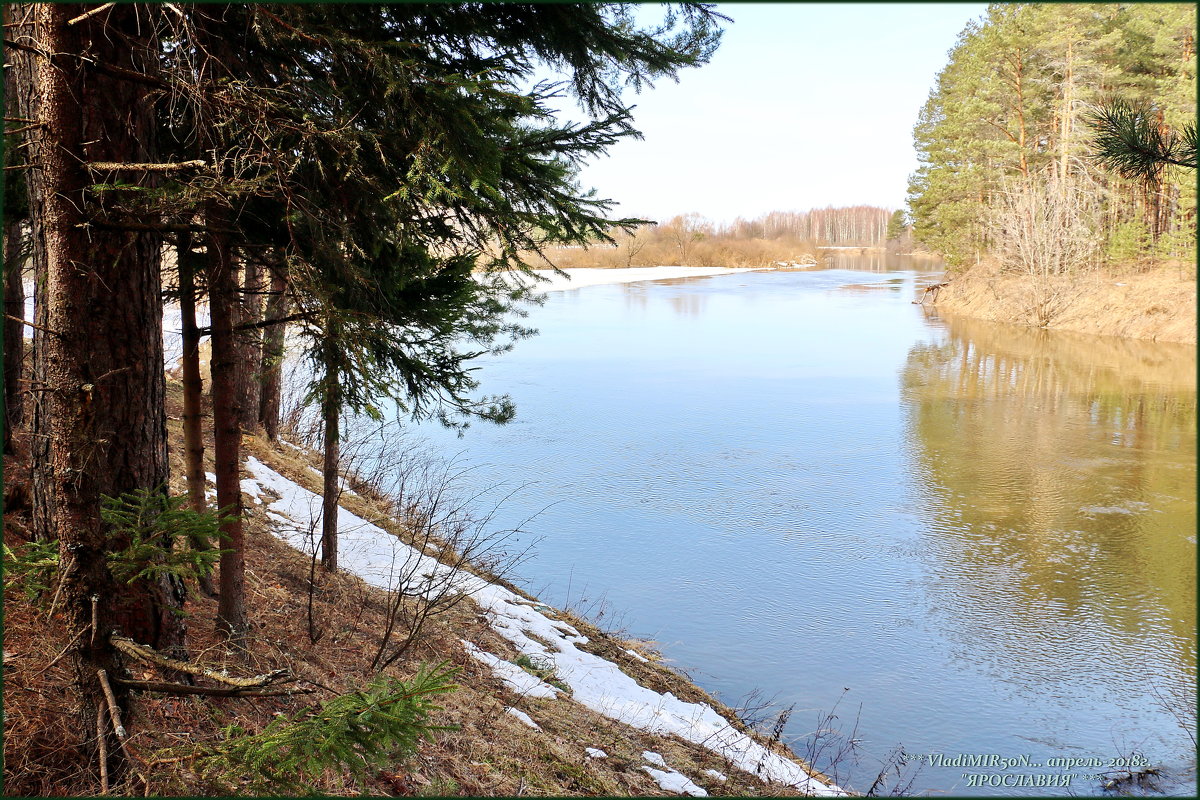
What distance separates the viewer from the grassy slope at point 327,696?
2.79m

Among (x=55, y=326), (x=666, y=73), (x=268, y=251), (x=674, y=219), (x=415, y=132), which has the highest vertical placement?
(x=674, y=219)

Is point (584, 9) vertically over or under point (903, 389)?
over

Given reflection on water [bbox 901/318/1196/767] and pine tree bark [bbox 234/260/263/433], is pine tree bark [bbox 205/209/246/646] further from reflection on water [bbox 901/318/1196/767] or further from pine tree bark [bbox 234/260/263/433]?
reflection on water [bbox 901/318/1196/767]

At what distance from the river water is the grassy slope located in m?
1.15

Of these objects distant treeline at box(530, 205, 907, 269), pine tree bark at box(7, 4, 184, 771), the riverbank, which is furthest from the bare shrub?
pine tree bark at box(7, 4, 184, 771)

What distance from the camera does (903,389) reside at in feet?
56.2

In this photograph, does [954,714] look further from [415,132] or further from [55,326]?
[55,326]

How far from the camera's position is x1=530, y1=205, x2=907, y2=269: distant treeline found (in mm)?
53812

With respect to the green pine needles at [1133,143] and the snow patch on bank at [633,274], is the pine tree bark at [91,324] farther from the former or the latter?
the snow patch on bank at [633,274]

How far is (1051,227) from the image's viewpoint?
23.5m

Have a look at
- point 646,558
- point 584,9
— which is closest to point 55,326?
point 584,9

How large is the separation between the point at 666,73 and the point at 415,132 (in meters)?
1.75

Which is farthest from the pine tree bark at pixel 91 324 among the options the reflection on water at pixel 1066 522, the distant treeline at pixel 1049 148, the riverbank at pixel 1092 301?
the distant treeline at pixel 1049 148

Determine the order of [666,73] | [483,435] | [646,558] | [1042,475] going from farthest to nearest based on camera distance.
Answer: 1. [483,435]
2. [1042,475]
3. [646,558]
4. [666,73]
